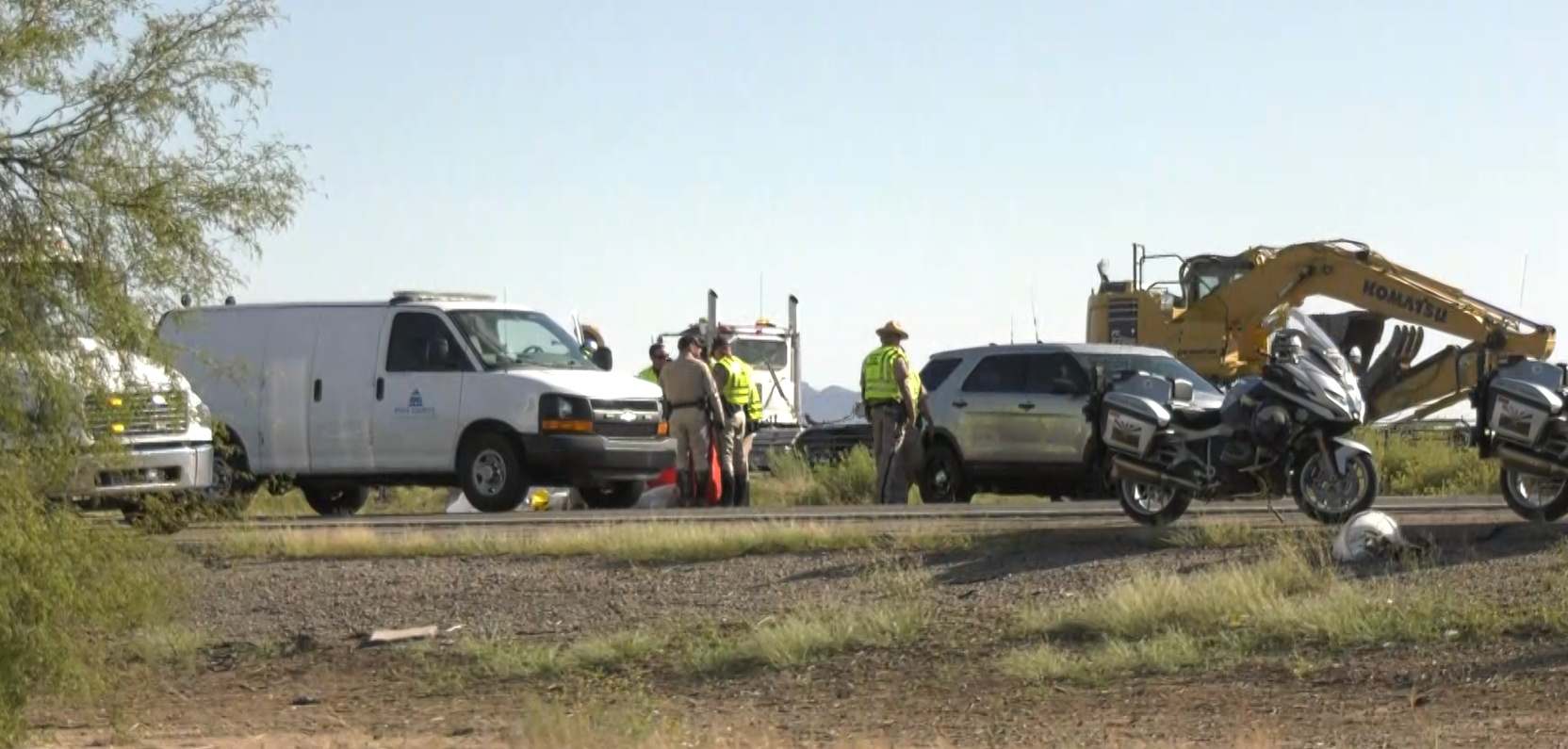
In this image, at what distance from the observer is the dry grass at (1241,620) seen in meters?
13.2

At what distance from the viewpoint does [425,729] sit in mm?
13680

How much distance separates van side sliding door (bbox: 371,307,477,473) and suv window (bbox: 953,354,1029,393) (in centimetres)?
483

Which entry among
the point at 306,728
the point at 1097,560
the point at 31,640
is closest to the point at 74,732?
the point at 306,728

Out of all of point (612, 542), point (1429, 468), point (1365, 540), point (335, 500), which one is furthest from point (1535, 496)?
point (335, 500)

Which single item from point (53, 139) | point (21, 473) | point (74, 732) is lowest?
point (74, 732)

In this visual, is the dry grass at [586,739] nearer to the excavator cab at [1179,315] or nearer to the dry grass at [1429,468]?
the dry grass at [1429,468]

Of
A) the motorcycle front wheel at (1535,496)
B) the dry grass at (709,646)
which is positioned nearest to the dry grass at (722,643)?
the dry grass at (709,646)

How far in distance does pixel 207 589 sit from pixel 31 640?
202 inches

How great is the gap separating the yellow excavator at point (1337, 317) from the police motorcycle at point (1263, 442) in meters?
16.6

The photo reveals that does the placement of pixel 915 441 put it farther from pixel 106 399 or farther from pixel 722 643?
pixel 106 399

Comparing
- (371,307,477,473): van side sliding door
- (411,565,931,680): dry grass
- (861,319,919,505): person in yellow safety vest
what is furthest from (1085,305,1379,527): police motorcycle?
(371,307,477,473): van side sliding door

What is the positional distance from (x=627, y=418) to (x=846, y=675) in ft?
28.2

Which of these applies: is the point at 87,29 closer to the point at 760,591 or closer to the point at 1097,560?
the point at 760,591

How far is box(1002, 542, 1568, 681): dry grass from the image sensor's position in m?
13.2
